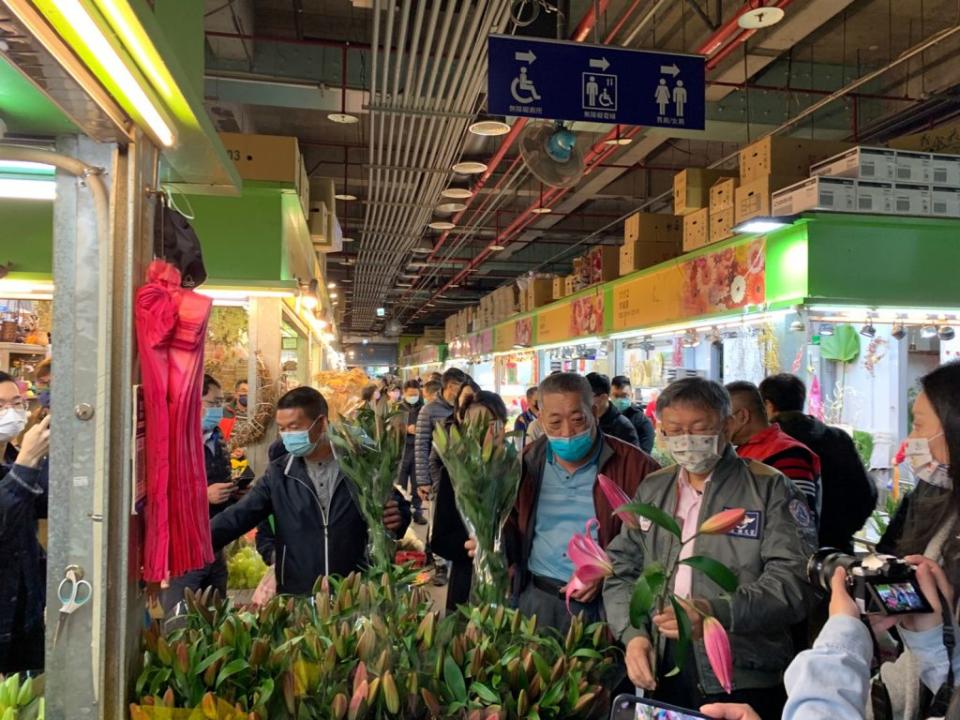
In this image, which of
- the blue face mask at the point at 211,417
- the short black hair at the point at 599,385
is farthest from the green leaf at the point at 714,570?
the short black hair at the point at 599,385

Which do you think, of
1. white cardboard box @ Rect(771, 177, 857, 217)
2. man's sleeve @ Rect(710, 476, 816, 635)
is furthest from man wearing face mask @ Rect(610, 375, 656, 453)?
man's sleeve @ Rect(710, 476, 816, 635)

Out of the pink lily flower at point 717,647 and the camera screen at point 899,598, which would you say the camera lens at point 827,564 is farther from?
the pink lily flower at point 717,647

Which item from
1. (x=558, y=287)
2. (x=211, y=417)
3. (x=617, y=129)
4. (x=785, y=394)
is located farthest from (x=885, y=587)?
(x=558, y=287)

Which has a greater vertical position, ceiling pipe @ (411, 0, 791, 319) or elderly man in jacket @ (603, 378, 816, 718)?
ceiling pipe @ (411, 0, 791, 319)

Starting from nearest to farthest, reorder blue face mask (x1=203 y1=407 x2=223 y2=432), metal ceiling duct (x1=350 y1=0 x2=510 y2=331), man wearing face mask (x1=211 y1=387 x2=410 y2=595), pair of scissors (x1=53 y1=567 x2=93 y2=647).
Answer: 1. pair of scissors (x1=53 y1=567 x2=93 y2=647)
2. man wearing face mask (x1=211 y1=387 x2=410 y2=595)
3. blue face mask (x1=203 y1=407 x2=223 y2=432)
4. metal ceiling duct (x1=350 y1=0 x2=510 y2=331)

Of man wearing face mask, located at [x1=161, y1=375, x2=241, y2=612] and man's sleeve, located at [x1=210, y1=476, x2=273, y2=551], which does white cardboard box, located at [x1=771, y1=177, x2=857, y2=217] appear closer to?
man wearing face mask, located at [x1=161, y1=375, x2=241, y2=612]

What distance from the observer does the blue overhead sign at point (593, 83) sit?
4.38 metres

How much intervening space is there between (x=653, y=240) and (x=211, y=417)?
574 centimetres

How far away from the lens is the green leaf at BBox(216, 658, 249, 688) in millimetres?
1604

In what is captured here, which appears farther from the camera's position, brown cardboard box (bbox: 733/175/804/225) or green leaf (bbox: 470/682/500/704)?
brown cardboard box (bbox: 733/175/804/225)

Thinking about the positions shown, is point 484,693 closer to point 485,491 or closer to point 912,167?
point 485,491

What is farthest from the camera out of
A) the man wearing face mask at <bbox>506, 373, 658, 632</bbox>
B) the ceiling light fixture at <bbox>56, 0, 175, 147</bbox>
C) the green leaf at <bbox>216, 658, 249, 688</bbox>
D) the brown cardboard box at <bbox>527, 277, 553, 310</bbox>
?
the brown cardboard box at <bbox>527, 277, 553, 310</bbox>

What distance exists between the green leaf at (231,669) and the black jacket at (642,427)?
18.9 feet

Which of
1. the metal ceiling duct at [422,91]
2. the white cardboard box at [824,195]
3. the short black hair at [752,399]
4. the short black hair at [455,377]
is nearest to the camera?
the short black hair at [752,399]
